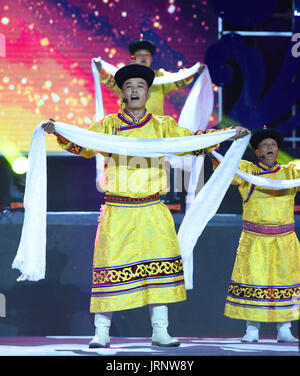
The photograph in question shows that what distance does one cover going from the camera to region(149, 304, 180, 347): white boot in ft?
12.1

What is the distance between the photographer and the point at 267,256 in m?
4.29

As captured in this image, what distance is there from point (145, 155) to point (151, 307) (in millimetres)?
826

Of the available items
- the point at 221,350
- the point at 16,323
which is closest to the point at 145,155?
the point at 221,350

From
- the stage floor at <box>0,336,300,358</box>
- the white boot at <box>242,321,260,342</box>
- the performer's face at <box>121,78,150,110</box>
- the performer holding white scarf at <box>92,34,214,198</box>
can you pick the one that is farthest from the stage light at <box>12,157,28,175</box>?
the white boot at <box>242,321,260,342</box>

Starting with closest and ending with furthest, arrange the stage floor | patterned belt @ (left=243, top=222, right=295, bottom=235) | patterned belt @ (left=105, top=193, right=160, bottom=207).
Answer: the stage floor → patterned belt @ (left=105, top=193, right=160, bottom=207) → patterned belt @ (left=243, top=222, right=295, bottom=235)

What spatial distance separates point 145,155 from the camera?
376cm

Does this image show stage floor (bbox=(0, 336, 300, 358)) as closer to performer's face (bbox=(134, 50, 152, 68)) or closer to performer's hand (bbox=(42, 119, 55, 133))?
performer's hand (bbox=(42, 119, 55, 133))

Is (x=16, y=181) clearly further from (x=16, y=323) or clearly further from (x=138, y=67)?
(x=138, y=67)

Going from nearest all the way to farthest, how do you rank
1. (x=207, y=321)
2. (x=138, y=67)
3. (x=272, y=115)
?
1. (x=138, y=67)
2. (x=207, y=321)
3. (x=272, y=115)

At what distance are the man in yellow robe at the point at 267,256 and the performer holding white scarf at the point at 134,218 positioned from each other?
1.79 feet

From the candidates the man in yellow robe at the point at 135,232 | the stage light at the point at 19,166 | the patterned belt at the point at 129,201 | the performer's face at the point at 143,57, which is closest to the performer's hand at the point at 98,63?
the performer's face at the point at 143,57

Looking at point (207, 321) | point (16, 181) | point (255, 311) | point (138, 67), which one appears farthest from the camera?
point (16, 181)

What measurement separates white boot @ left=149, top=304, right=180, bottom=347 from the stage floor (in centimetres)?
5

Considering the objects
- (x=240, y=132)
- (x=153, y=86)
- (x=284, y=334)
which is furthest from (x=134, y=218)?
(x=153, y=86)
